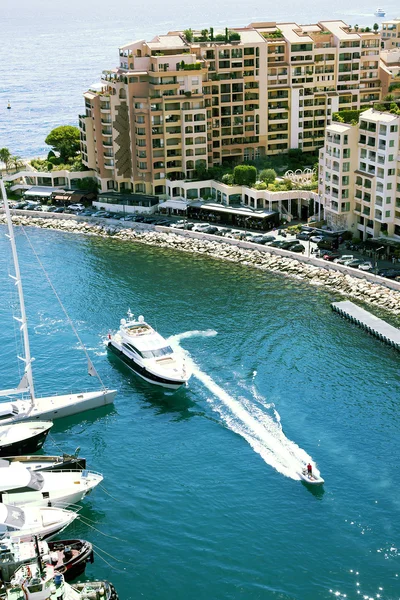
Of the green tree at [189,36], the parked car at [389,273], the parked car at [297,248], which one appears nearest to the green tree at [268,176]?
the parked car at [297,248]

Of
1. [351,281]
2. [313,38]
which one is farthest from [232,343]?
[313,38]

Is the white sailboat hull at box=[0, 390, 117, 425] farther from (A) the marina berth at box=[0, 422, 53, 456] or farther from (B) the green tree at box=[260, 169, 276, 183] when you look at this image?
(B) the green tree at box=[260, 169, 276, 183]

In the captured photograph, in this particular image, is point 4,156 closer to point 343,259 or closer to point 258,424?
point 343,259

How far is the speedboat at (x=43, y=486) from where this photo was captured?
164ft

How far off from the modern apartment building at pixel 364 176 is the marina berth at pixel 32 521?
5559 cm

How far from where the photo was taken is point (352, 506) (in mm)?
50375

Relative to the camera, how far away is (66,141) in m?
131

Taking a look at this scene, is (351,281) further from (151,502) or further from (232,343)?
(151,502)

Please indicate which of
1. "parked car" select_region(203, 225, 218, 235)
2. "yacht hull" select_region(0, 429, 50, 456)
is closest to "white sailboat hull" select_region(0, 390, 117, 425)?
"yacht hull" select_region(0, 429, 50, 456)

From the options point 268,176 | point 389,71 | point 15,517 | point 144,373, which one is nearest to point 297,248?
point 268,176

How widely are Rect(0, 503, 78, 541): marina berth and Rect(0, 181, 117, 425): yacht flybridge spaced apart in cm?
1201

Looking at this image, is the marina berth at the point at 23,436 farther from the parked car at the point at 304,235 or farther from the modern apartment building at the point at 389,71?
the modern apartment building at the point at 389,71

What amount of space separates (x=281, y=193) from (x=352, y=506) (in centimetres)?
5912

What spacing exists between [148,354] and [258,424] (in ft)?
42.0
